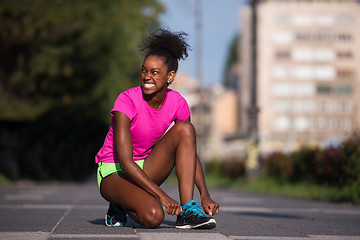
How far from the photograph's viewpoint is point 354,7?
4309 inches

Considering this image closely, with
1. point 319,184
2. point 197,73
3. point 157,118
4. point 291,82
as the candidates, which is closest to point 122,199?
point 157,118

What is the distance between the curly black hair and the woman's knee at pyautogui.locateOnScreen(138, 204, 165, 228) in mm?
1120

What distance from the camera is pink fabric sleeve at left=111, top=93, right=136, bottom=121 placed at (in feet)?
18.4

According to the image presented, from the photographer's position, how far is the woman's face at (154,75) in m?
5.72

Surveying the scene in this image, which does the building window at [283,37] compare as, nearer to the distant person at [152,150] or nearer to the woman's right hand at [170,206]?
the distant person at [152,150]

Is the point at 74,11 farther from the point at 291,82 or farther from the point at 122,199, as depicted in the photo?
the point at 291,82

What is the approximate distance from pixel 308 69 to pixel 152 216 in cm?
10399

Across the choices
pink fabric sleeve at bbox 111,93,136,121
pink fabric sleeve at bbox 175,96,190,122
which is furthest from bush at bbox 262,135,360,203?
pink fabric sleeve at bbox 111,93,136,121

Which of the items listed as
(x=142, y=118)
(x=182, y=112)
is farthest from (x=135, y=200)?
(x=182, y=112)

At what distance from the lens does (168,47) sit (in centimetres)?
587

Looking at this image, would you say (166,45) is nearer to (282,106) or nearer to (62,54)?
(62,54)

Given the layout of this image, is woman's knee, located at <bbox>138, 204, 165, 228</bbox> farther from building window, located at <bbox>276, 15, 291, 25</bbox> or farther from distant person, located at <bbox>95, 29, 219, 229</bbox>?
building window, located at <bbox>276, 15, 291, 25</bbox>

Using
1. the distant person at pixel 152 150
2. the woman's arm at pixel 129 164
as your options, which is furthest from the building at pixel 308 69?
the woman's arm at pixel 129 164

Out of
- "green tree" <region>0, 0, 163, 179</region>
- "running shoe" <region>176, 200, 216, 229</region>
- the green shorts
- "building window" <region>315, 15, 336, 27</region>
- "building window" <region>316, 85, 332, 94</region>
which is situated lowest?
"running shoe" <region>176, 200, 216, 229</region>
